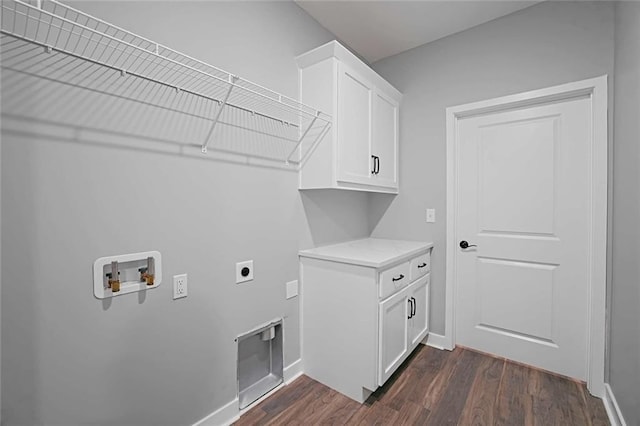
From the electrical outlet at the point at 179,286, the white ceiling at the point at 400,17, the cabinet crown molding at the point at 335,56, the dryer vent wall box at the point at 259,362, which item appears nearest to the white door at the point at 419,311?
the dryer vent wall box at the point at 259,362

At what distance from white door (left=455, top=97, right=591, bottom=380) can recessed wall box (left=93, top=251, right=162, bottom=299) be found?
2.21 m

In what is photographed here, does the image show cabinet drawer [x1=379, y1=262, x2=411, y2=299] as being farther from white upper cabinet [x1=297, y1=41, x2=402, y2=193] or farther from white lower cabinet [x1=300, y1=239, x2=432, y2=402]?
white upper cabinet [x1=297, y1=41, x2=402, y2=193]

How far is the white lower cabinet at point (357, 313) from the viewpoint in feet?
5.53

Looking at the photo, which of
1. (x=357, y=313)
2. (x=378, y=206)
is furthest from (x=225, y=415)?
(x=378, y=206)

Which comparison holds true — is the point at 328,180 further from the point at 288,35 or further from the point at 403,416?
the point at 403,416

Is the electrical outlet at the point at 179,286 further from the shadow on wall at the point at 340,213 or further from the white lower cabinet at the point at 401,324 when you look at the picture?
the white lower cabinet at the point at 401,324

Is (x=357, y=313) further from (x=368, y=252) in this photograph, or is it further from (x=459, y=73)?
(x=459, y=73)

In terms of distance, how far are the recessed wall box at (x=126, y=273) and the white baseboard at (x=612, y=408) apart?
7.89 feet

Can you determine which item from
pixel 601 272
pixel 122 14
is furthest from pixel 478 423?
pixel 122 14

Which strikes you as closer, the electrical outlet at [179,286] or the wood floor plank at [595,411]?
the electrical outlet at [179,286]

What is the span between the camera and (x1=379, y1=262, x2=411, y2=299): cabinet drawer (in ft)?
5.62

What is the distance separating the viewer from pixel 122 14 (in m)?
1.17

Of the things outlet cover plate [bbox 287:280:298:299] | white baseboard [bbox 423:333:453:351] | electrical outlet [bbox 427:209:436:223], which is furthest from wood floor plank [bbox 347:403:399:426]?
electrical outlet [bbox 427:209:436:223]

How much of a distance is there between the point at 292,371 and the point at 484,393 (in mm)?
1241
